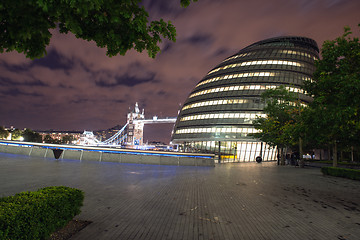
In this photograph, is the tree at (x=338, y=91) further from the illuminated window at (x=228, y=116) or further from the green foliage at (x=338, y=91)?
the illuminated window at (x=228, y=116)

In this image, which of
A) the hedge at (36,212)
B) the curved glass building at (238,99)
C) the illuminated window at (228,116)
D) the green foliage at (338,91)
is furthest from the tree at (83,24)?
the illuminated window at (228,116)

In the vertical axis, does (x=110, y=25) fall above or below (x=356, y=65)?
below

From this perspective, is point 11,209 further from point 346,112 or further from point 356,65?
point 356,65

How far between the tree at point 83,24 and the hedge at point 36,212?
295 cm

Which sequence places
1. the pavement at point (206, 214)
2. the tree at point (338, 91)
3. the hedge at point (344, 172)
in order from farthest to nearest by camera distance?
the hedge at point (344, 172) < the tree at point (338, 91) < the pavement at point (206, 214)

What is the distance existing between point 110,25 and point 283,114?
34.9m

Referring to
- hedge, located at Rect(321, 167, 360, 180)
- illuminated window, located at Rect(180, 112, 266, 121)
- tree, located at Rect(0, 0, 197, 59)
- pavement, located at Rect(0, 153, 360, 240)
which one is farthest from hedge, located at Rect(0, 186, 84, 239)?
illuminated window, located at Rect(180, 112, 266, 121)

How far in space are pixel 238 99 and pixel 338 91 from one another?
1628 inches

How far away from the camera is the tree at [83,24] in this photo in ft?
11.2

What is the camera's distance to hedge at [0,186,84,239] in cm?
332

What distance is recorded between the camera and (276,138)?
3347cm

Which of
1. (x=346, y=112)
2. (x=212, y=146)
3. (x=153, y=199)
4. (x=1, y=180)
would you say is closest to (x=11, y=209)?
(x=153, y=199)

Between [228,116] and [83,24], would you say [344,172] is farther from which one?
[228,116]

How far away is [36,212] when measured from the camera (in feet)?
12.7
